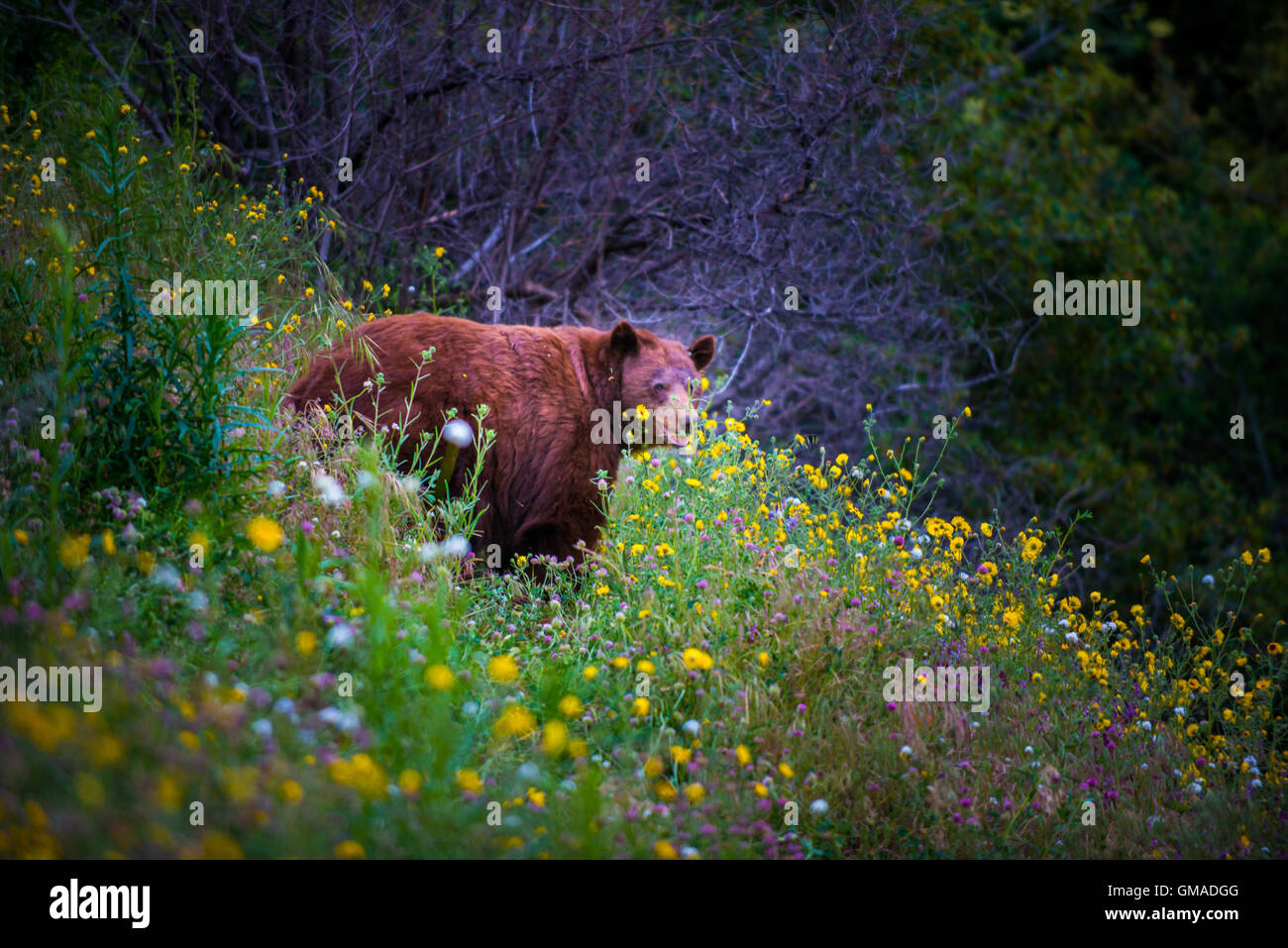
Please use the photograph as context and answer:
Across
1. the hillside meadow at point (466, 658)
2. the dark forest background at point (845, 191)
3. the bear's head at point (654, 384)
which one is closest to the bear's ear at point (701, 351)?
the bear's head at point (654, 384)

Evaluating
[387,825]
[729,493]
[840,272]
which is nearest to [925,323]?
[840,272]

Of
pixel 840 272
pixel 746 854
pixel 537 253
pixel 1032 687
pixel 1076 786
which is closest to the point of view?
pixel 746 854

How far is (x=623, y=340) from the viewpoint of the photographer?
5.34 meters

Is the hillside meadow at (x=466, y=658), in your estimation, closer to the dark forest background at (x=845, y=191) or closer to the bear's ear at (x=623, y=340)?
the bear's ear at (x=623, y=340)

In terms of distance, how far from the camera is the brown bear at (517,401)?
4.85 meters

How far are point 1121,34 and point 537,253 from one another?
35.7 ft

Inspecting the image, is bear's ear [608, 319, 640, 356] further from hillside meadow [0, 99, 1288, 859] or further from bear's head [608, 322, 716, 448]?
hillside meadow [0, 99, 1288, 859]

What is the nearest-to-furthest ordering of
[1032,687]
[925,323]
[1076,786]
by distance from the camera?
[1076,786], [1032,687], [925,323]

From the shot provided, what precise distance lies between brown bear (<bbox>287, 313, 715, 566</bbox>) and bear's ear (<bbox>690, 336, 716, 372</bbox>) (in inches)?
21.2

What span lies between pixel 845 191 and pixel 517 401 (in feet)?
16.8

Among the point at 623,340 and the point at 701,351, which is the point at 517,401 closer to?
the point at 623,340

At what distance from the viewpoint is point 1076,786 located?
3.89 metres
